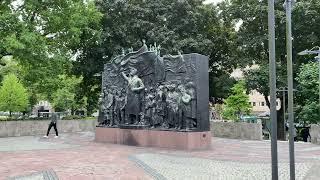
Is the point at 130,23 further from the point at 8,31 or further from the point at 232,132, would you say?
the point at 232,132

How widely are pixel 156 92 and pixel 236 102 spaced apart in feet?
44.1

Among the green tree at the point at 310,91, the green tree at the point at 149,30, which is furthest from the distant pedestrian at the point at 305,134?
the green tree at the point at 149,30

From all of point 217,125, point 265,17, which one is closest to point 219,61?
point 265,17

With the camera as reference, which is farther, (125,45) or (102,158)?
(125,45)

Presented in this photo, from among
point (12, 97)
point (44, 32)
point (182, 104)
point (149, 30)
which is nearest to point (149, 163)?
point (182, 104)

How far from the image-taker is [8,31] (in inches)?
1039

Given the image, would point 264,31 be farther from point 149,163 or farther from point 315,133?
point 149,163

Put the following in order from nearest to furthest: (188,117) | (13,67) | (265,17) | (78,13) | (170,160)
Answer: (170,160) < (188,117) < (78,13) < (265,17) < (13,67)

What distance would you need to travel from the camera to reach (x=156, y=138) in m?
20.5

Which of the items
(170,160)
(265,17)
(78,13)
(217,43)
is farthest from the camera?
(217,43)

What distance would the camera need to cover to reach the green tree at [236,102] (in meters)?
32.5

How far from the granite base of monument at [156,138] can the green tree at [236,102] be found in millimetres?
12721

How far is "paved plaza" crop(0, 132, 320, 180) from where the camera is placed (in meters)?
12.3

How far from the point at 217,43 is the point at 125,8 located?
9290mm
